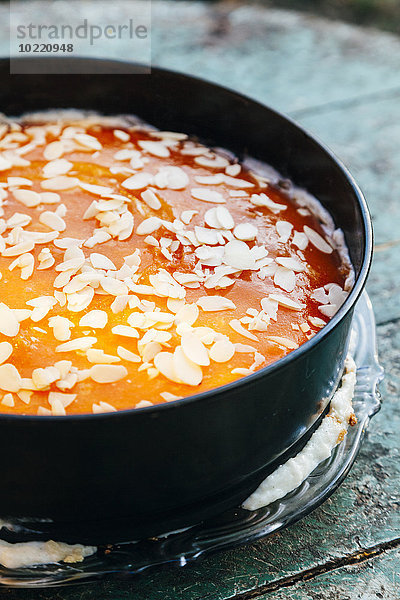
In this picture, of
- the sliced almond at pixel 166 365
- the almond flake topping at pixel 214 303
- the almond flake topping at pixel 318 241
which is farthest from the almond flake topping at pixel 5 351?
the almond flake topping at pixel 318 241

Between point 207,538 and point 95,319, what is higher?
point 95,319

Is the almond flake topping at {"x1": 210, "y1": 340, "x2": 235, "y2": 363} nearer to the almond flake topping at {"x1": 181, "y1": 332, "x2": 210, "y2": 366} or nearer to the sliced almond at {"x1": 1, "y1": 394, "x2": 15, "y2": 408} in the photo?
the almond flake topping at {"x1": 181, "y1": 332, "x2": 210, "y2": 366}

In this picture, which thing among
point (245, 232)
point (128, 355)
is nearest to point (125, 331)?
point (128, 355)

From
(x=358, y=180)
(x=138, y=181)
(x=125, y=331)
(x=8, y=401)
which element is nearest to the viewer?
(x=8, y=401)

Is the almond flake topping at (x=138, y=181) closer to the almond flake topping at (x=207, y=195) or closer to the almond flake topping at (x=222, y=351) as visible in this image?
the almond flake topping at (x=207, y=195)

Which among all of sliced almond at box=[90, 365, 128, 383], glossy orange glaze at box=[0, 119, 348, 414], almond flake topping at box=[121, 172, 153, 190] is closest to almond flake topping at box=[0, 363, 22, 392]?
glossy orange glaze at box=[0, 119, 348, 414]

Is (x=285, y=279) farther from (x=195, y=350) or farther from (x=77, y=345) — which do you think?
(x=77, y=345)

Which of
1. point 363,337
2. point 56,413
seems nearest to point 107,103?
point 363,337
